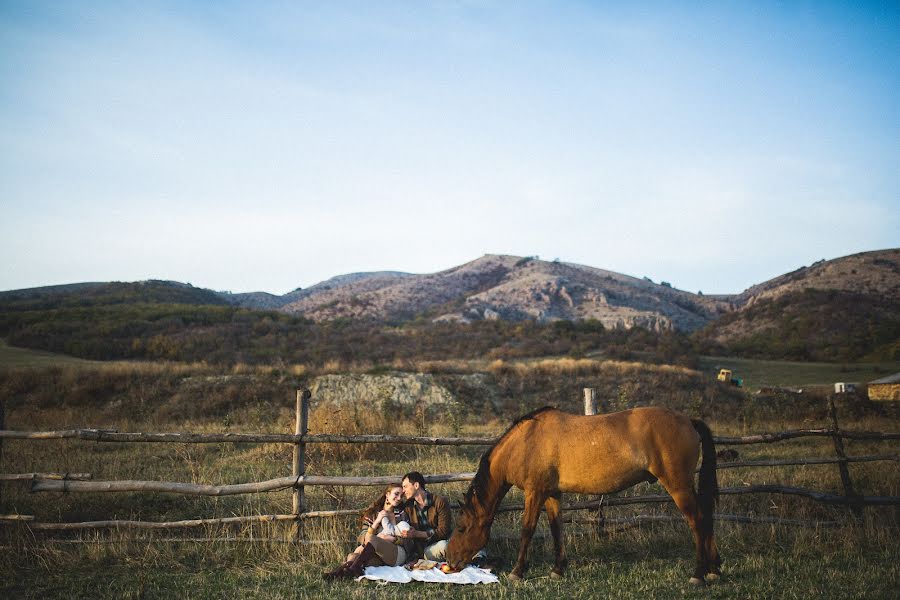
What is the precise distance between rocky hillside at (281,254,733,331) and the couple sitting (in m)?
49.6

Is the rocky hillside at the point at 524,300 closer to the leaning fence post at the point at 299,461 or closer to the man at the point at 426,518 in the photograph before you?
the leaning fence post at the point at 299,461

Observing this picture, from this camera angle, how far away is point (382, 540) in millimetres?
5246

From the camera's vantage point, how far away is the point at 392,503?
545cm

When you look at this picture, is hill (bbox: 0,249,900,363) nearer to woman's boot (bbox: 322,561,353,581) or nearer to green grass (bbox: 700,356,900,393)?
green grass (bbox: 700,356,900,393)

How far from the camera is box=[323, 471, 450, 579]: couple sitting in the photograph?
5199 mm

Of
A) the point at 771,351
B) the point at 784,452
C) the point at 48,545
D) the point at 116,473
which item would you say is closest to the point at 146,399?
the point at 116,473

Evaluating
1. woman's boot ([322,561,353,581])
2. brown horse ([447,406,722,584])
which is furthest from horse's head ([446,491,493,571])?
woman's boot ([322,561,353,581])

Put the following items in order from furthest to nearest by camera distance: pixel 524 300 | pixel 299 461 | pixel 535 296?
pixel 535 296 < pixel 524 300 < pixel 299 461

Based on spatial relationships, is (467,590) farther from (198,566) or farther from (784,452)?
(784,452)

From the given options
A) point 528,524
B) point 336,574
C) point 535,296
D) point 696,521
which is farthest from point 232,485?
point 535,296

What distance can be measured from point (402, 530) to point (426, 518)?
1.13 feet

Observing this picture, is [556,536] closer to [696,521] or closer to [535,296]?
[696,521]

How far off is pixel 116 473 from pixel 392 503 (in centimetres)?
682

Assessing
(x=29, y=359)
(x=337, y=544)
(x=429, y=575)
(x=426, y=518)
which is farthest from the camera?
(x=29, y=359)
